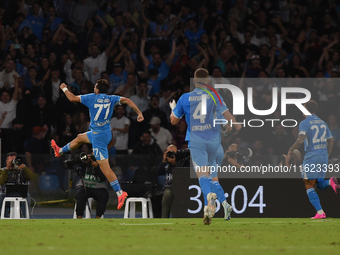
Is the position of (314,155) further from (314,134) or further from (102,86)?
(102,86)

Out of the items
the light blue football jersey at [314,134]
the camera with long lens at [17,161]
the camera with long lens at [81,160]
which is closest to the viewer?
the light blue football jersey at [314,134]

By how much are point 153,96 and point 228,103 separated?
1.95 m

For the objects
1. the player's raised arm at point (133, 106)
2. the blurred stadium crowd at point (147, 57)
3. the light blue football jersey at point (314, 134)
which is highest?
the blurred stadium crowd at point (147, 57)

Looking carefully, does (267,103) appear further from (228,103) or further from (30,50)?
(30,50)

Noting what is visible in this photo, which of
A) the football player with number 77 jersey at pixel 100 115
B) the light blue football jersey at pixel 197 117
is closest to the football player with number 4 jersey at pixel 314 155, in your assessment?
the light blue football jersey at pixel 197 117

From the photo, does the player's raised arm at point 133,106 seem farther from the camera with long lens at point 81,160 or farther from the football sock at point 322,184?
the football sock at point 322,184

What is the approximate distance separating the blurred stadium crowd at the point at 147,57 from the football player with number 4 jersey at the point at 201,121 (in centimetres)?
532

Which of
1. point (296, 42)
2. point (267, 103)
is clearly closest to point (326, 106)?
point (267, 103)

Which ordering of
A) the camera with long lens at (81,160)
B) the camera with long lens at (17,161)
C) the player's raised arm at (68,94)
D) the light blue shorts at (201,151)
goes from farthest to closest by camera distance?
the camera with long lens at (17,161) < the camera with long lens at (81,160) < the player's raised arm at (68,94) < the light blue shorts at (201,151)

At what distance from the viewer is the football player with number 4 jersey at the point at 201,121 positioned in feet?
32.6

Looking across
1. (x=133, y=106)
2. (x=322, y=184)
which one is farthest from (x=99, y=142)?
(x=322, y=184)
